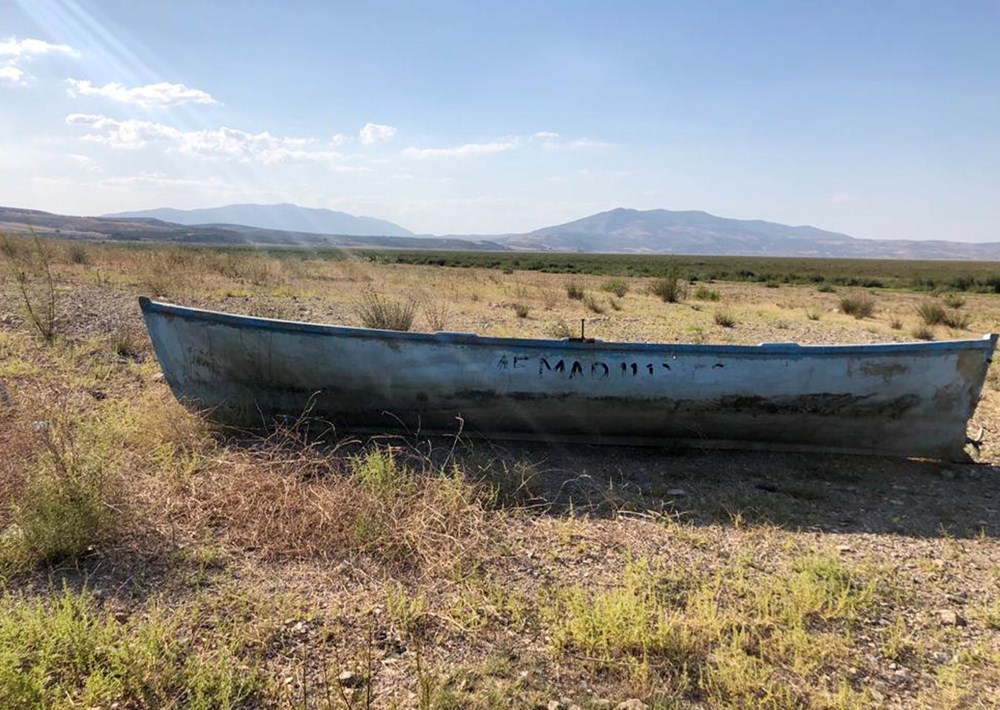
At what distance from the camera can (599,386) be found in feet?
15.8

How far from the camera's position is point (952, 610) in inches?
115

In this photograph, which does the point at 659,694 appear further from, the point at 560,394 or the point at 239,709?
the point at 560,394

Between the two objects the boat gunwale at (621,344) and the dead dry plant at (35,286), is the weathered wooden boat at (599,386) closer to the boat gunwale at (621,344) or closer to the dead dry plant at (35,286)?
the boat gunwale at (621,344)

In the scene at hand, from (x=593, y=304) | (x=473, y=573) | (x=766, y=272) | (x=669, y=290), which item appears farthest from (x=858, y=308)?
(x=766, y=272)

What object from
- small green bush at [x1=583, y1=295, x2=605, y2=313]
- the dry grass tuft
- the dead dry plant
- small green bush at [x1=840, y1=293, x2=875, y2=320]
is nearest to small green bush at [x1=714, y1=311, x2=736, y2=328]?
small green bush at [x1=583, y1=295, x2=605, y2=313]

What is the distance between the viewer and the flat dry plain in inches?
90.4

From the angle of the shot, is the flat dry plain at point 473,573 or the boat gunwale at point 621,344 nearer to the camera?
the flat dry plain at point 473,573

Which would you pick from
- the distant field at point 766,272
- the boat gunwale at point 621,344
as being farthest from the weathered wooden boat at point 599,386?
the distant field at point 766,272

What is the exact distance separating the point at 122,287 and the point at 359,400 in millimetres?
11167

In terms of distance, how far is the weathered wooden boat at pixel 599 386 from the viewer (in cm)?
471

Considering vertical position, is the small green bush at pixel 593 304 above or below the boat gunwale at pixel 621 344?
below

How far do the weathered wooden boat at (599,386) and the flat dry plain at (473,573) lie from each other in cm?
22

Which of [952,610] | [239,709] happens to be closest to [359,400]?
[239,709]

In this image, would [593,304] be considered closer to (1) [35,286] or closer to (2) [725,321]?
(2) [725,321]
